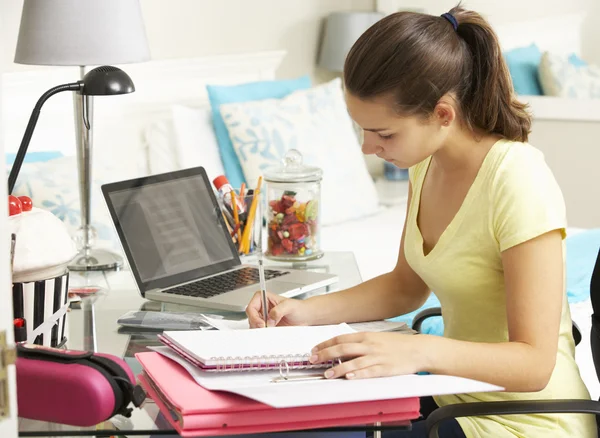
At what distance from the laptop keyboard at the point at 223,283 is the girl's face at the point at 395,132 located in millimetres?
474

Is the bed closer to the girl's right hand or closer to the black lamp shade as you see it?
the black lamp shade

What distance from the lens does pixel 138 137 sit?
9.64 ft

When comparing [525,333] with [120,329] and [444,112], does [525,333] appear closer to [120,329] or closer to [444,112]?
[444,112]

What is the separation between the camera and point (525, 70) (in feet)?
14.3

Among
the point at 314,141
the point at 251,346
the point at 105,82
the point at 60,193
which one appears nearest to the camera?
the point at 251,346

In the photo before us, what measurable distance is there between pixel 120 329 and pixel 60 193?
95cm

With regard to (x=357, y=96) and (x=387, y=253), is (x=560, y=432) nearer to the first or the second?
(x=357, y=96)

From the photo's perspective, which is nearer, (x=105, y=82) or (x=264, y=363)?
(x=264, y=363)

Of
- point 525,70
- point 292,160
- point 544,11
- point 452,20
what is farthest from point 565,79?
point 452,20

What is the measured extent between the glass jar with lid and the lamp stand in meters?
0.35

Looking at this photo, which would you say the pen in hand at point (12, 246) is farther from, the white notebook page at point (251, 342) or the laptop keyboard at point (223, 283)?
the laptop keyboard at point (223, 283)

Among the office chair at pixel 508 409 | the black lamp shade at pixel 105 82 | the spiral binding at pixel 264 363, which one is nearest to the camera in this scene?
the spiral binding at pixel 264 363

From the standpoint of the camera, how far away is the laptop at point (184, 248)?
1.71 metres

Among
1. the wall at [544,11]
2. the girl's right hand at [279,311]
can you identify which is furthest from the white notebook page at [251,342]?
the wall at [544,11]
